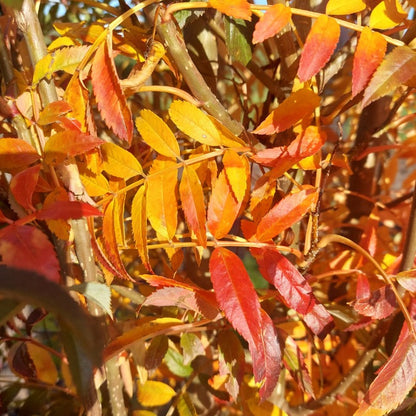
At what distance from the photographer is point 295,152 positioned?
1.49ft

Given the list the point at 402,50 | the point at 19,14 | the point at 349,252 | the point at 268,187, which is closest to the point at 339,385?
the point at 349,252

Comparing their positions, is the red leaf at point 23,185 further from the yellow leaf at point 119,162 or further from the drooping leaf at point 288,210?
the drooping leaf at point 288,210

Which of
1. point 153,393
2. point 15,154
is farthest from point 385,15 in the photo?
point 153,393

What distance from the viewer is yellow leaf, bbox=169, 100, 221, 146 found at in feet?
1.44

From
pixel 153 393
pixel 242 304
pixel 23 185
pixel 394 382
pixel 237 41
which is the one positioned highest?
pixel 237 41

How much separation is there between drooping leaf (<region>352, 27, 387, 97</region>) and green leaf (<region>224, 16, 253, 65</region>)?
0.13 metres

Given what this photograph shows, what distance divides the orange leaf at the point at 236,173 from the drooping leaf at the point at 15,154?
18 centimetres

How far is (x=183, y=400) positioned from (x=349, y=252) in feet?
1.15

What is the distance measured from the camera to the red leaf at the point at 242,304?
40 cm

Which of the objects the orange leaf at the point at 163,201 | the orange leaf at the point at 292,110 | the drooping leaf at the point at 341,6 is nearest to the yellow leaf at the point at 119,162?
the orange leaf at the point at 163,201

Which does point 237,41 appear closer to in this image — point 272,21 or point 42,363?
point 272,21

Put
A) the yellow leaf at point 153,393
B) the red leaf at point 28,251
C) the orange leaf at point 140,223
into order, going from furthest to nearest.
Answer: the yellow leaf at point 153,393
the orange leaf at point 140,223
the red leaf at point 28,251

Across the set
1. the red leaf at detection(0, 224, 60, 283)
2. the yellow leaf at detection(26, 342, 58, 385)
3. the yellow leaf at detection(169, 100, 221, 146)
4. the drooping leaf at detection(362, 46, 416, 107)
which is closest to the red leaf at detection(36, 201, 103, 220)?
the red leaf at detection(0, 224, 60, 283)

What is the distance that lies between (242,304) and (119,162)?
178 millimetres
